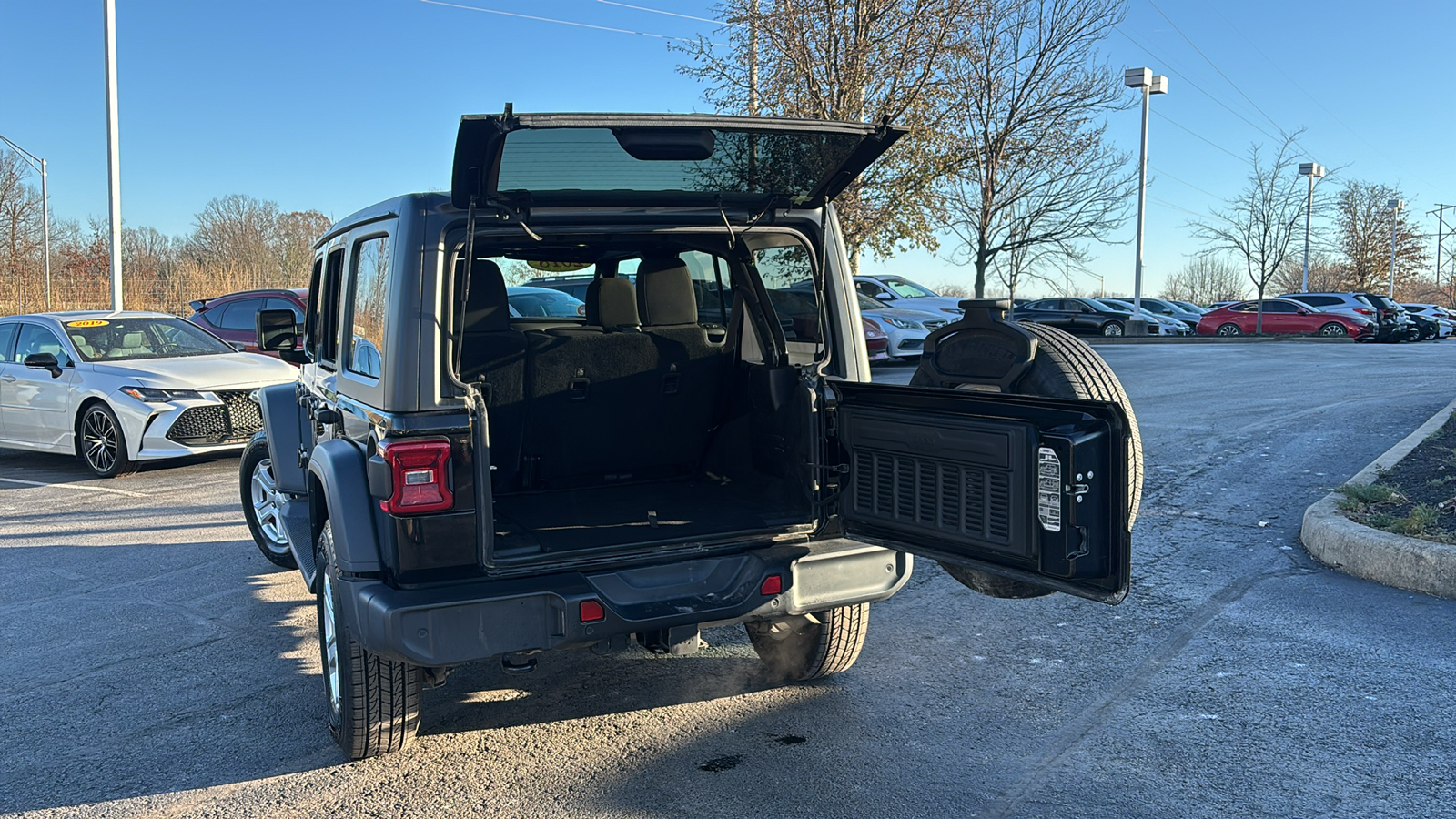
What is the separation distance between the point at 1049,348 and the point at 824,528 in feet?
3.40

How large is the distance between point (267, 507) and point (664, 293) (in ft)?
10.4

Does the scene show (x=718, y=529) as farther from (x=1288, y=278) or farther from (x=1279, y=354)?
(x=1288, y=278)

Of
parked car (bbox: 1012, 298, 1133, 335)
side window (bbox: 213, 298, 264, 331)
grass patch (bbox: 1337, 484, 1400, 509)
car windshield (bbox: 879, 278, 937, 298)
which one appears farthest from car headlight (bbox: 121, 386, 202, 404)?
parked car (bbox: 1012, 298, 1133, 335)

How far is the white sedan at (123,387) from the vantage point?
991 centimetres

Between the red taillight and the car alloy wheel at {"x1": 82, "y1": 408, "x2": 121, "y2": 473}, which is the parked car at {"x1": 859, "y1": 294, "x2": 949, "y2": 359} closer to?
the car alloy wheel at {"x1": 82, "y1": 408, "x2": 121, "y2": 473}

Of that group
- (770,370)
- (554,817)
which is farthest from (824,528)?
(554,817)

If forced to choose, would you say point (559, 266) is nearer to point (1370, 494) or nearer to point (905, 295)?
point (1370, 494)

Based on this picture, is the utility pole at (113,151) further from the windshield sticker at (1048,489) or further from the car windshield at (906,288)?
the windshield sticker at (1048,489)

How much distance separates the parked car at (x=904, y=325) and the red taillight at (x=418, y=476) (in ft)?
49.2

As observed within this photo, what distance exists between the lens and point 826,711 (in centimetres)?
→ 420

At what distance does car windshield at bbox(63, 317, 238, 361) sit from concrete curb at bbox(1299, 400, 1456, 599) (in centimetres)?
1006

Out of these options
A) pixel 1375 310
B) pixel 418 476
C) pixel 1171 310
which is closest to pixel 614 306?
pixel 418 476

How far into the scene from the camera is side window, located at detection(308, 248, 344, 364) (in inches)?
183

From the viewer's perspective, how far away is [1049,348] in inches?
151
